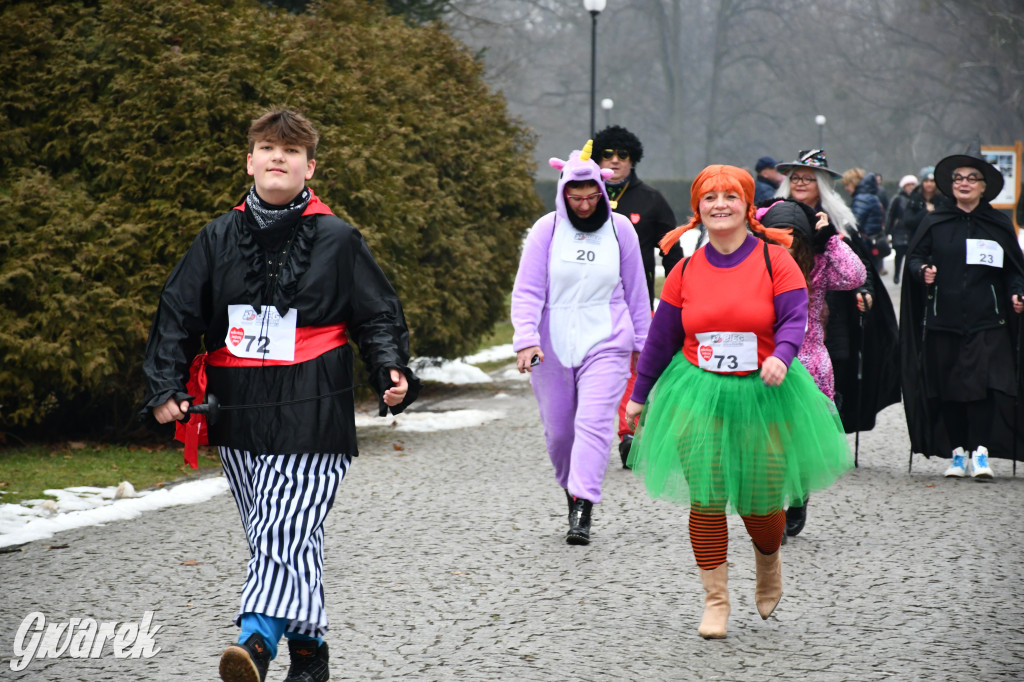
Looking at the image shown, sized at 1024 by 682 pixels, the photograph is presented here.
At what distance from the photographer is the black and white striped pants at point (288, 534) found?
160 inches

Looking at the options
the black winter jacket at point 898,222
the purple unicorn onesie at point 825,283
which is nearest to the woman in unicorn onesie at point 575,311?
the purple unicorn onesie at point 825,283

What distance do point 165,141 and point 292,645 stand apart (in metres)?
5.85

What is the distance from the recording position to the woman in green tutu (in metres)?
4.99

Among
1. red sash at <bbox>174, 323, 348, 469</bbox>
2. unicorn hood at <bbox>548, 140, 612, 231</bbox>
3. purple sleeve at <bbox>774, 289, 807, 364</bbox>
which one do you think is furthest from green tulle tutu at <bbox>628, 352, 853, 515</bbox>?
unicorn hood at <bbox>548, 140, 612, 231</bbox>

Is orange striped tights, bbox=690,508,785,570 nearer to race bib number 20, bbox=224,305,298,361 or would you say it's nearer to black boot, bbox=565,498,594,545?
black boot, bbox=565,498,594,545

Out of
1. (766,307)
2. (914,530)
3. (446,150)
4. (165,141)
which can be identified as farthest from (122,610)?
(446,150)

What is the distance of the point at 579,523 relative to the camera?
6.64 m

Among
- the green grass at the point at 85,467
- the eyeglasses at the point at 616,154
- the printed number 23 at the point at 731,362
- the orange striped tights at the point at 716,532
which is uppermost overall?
the eyeglasses at the point at 616,154

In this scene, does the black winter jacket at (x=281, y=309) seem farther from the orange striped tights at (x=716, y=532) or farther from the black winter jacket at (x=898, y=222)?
the black winter jacket at (x=898, y=222)

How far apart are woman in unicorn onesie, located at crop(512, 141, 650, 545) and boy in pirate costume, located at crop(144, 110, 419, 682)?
255cm

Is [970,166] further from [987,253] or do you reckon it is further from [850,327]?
[850,327]

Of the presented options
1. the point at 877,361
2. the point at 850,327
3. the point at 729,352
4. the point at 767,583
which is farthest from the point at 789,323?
the point at 877,361

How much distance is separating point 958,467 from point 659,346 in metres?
4.22

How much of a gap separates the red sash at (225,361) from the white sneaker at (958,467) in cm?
560
